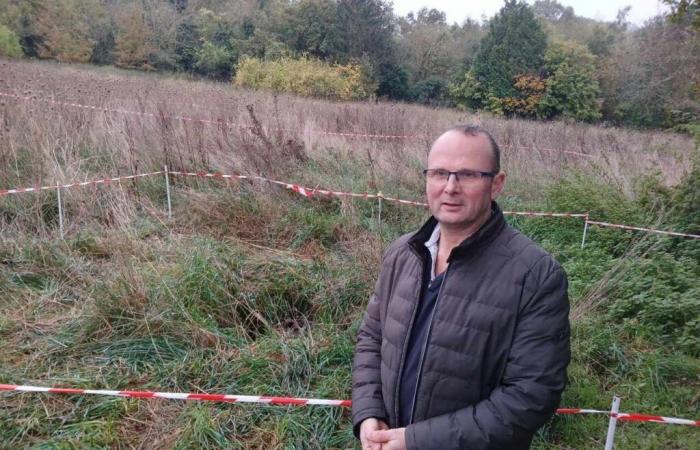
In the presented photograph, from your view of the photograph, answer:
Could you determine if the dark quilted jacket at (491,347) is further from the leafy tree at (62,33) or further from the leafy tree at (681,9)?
the leafy tree at (62,33)

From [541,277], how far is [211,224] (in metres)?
4.51

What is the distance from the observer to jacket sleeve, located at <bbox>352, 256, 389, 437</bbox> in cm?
172

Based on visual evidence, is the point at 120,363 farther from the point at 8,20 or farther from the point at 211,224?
the point at 8,20

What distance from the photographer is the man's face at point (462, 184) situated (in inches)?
59.2

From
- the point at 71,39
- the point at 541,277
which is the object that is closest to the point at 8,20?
the point at 71,39

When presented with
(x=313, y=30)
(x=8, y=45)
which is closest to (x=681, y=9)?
(x=313, y=30)

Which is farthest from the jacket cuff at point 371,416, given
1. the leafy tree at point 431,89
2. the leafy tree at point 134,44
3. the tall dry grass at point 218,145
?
the leafy tree at point 134,44

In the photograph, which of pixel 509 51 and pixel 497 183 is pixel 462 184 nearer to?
pixel 497 183

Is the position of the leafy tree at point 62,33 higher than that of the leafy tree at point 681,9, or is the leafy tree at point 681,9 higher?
the leafy tree at point 62,33

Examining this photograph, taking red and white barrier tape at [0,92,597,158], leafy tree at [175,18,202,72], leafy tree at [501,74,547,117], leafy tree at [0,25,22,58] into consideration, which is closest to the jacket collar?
red and white barrier tape at [0,92,597,158]

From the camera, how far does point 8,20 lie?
1057 inches

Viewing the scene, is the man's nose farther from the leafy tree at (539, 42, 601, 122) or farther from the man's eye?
the leafy tree at (539, 42, 601, 122)

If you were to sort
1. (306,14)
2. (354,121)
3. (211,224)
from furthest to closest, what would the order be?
(306,14) → (354,121) → (211,224)

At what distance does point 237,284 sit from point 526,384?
110 inches
